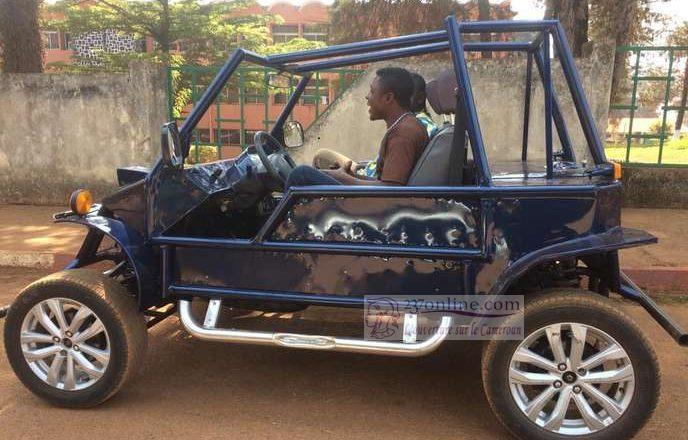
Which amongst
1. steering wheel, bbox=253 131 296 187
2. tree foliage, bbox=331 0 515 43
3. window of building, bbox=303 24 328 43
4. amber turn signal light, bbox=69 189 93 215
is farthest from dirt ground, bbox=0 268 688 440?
window of building, bbox=303 24 328 43

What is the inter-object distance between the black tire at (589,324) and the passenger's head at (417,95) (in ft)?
4.41

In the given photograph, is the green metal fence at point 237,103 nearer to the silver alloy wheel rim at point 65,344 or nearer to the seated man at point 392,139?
the seated man at point 392,139

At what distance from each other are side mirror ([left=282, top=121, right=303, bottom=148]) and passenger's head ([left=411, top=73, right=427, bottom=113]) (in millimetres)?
978

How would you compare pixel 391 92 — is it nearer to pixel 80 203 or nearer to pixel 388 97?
pixel 388 97

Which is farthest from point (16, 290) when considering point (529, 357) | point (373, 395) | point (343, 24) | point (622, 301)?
point (343, 24)

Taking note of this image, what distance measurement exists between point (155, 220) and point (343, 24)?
58.9ft

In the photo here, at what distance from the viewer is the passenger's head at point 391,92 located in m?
3.20

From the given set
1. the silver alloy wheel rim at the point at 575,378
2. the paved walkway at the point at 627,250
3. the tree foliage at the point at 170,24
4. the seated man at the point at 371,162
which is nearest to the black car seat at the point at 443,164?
the seated man at the point at 371,162

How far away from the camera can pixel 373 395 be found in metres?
3.21

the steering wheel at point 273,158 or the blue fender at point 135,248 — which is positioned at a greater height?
the steering wheel at point 273,158

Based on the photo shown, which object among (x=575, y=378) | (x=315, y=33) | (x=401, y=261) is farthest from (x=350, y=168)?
(x=315, y=33)

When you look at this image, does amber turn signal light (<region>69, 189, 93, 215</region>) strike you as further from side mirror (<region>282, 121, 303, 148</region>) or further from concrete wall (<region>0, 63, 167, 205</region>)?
concrete wall (<region>0, 63, 167, 205</region>)

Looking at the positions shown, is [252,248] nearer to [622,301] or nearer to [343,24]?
[622,301]

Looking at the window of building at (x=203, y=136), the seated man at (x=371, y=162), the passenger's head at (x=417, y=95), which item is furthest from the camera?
the window of building at (x=203, y=136)
